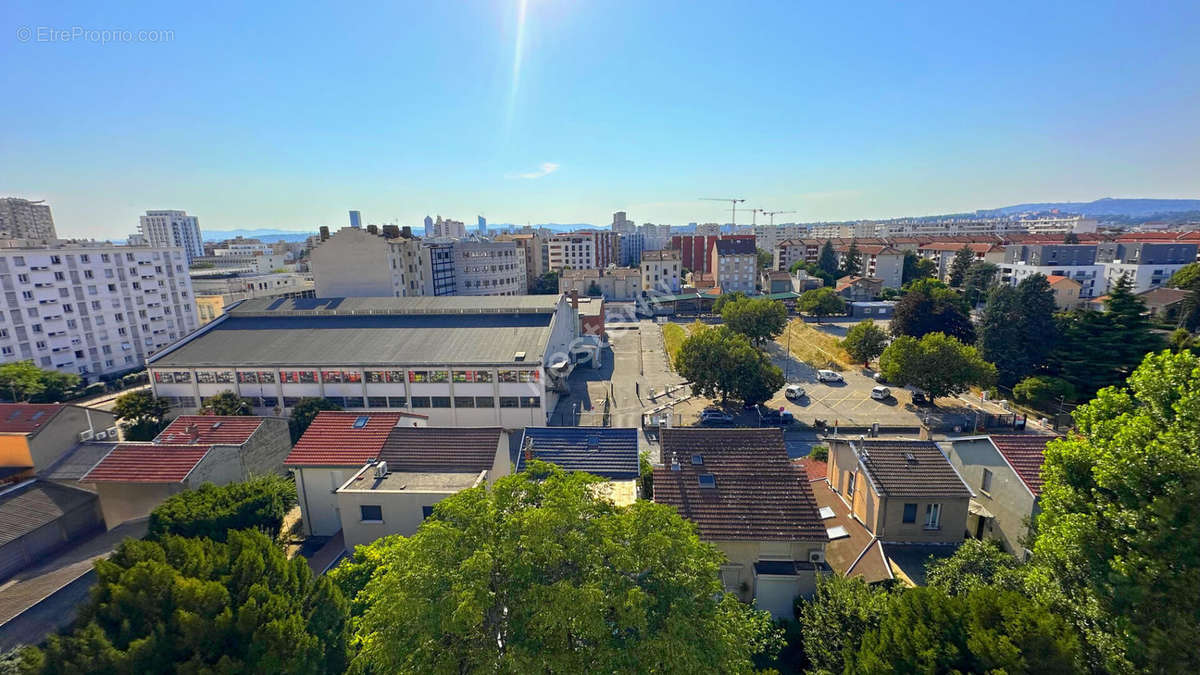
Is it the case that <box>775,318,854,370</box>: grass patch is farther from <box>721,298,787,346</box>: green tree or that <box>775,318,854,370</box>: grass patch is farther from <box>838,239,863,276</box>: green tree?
<box>838,239,863,276</box>: green tree

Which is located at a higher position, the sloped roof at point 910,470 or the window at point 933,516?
the sloped roof at point 910,470

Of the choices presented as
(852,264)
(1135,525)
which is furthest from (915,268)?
(1135,525)

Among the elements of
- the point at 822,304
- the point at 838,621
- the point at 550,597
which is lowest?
the point at 822,304

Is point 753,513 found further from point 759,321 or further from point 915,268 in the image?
point 915,268

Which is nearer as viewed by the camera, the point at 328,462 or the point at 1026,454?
the point at 1026,454

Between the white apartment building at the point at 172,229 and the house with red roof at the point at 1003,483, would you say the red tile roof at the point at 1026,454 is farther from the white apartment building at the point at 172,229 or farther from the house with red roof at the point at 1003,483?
the white apartment building at the point at 172,229

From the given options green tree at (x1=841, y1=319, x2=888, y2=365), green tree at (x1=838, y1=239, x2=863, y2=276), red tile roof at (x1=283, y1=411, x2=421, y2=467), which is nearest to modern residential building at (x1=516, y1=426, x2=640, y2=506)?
red tile roof at (x1=283, y1=411, x2=421, y2=467)

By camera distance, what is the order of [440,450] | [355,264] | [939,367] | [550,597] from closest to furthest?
1. [550,597]
2. [440,450]
3. [939,367]
4. [355,264]

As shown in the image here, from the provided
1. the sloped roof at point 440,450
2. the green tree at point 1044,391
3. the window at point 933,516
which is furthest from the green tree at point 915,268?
the sloped roof at point 440,450
